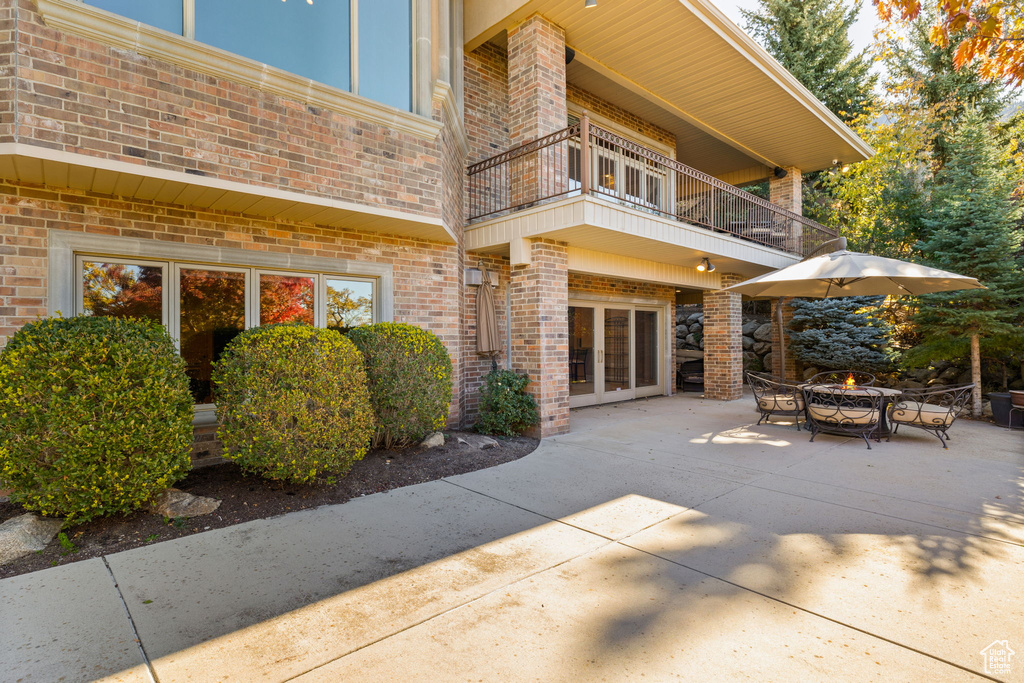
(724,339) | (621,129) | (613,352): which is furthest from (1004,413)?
(621,129)

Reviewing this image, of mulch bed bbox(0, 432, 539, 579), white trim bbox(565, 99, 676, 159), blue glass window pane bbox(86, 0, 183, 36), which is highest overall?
white trim bbox(565, 99, 676, 159)

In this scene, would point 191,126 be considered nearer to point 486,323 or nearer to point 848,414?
point 486,323

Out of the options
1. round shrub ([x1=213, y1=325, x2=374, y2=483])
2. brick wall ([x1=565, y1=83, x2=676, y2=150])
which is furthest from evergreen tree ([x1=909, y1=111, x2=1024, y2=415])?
round shrub ([x1=213, y1=325, x2=374, y2=483])

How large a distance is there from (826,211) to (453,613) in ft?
59.6

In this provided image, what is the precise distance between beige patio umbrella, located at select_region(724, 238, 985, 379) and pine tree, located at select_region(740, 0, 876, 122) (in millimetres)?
12367

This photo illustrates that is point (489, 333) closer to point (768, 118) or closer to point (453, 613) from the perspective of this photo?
point (453, 613)

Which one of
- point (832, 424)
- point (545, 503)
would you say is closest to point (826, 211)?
point (832, 424)

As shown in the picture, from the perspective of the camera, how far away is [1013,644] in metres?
2.32

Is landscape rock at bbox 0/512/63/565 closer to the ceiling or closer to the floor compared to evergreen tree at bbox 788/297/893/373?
closer to the floor

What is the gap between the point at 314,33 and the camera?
5.33 metres

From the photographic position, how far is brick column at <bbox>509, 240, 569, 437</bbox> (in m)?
7.03

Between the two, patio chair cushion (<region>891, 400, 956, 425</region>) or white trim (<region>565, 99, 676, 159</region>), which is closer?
patio chair cushion (<region>891, 400, 956, 425</region>)

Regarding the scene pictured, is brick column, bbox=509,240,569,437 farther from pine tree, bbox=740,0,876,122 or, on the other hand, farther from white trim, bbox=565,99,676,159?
pine tree, bbox=740,0,876,122

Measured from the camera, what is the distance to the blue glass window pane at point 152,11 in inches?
164
